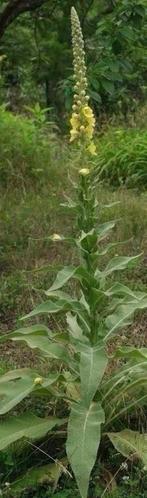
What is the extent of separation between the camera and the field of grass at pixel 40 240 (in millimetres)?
4683

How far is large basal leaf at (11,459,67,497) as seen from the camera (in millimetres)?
3416

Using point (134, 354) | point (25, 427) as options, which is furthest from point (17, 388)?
point (134, 354)

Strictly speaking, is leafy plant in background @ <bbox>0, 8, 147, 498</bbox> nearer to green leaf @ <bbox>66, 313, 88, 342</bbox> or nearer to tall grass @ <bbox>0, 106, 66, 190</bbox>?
green leaf @ <bbox>66, 313, 88, 342</bbox>

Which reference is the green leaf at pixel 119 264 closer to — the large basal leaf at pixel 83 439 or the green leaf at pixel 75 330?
the green leaf at pixel 75 330

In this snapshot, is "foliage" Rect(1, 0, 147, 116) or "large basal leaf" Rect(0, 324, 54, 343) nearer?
"large basal leaf" Rect(0, 324, 54, 343)

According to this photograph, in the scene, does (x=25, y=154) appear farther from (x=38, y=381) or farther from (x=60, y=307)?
(x=38, y=381)

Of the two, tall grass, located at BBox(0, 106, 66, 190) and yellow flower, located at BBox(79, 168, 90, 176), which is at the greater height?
yellow flower, located at BBox(79, 168, 90, 176)

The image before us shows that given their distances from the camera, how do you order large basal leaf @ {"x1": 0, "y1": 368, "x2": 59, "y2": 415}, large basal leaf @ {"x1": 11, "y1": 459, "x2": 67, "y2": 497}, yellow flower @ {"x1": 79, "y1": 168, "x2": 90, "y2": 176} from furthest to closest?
yellow flower @ {"x1": 79, "y1": 168, "x2": 90, "y2": 176} → large basal leaf @ {"x1": 0, "y1": 368, "x2": 59, "y2": 415} → large basal leaf @ {"x1": 11, "y1": 459, "x2": 67, "y2": 497}

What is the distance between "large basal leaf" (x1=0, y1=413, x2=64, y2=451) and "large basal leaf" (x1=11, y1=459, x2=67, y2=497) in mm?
154

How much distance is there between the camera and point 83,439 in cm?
332

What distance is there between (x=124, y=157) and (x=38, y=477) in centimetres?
630

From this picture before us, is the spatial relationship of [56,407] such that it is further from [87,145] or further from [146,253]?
[146,253]

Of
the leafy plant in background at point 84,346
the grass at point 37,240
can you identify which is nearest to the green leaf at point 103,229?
the leafy plant in background at point 84,346

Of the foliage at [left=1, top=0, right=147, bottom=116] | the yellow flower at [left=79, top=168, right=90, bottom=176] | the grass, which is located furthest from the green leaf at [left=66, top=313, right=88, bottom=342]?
the foliage at [left=1, top=0, right=147, bottom=116]
